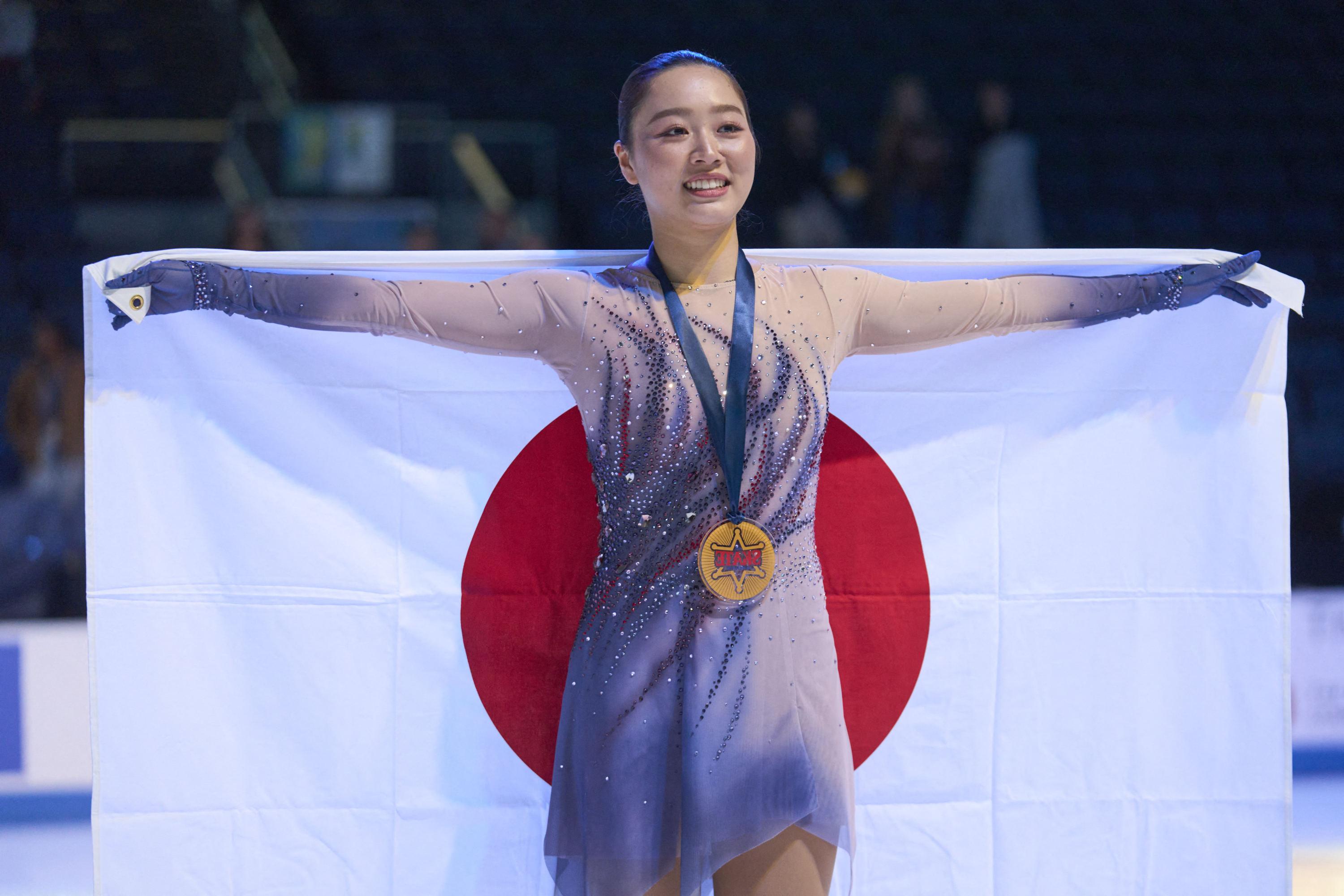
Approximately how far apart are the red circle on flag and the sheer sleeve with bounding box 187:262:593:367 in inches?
20.3

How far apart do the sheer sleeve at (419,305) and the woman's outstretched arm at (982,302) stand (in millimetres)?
431

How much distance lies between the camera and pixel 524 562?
2.44 metres

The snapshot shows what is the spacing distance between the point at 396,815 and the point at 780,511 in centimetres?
105

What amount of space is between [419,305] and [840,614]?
108cm

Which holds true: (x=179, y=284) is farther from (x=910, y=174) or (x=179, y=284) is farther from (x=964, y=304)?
(x=910, y=174)

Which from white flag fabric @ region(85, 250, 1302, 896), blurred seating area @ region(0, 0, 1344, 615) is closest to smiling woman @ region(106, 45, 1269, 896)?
white flag fabric @ region(85, 250, 1302, 896)

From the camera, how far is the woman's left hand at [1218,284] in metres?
2.28

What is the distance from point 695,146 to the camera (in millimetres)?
1865

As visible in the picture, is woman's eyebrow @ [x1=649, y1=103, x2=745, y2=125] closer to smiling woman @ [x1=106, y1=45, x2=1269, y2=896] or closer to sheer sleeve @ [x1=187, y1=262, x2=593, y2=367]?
smiling woman @ [x1=106, y1=45, x2=1269, y2=896]

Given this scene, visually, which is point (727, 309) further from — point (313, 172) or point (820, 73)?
point (820, 73)

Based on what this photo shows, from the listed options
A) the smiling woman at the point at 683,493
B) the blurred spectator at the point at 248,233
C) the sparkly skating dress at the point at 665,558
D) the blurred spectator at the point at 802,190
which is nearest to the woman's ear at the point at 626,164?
the smiling woman at the point at 683,493

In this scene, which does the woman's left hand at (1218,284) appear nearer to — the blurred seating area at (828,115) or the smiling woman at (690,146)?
the smiling woman at (690,146)

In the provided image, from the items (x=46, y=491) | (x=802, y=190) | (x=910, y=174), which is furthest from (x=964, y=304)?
(x=910, y=174)

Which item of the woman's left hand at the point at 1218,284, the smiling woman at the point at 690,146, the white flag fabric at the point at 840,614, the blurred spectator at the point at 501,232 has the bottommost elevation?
the white flag fabric at the point at 840,614
